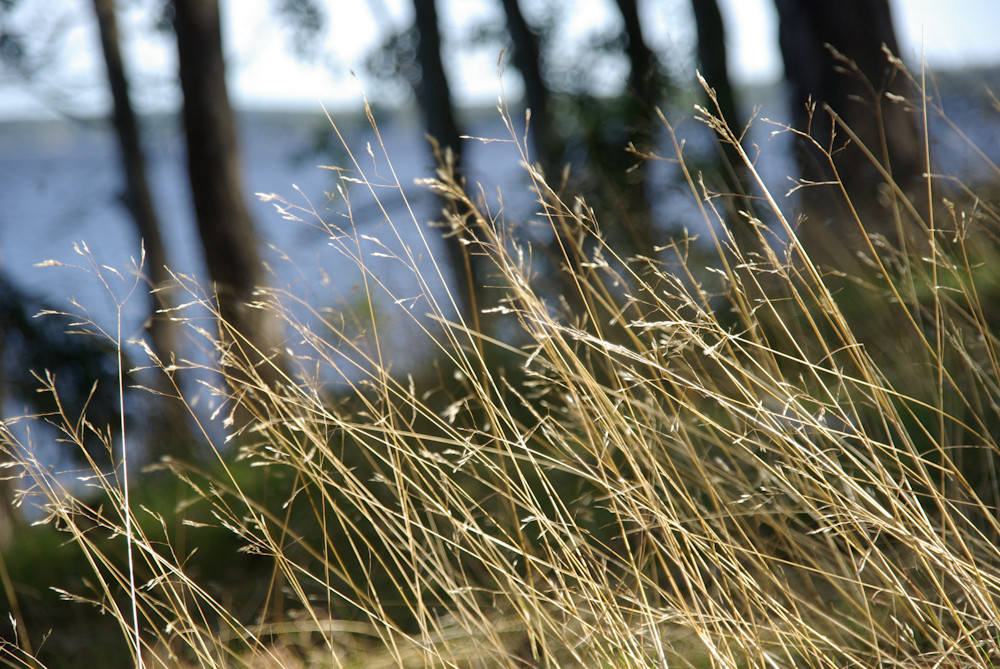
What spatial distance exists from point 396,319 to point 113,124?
5153 millimetres

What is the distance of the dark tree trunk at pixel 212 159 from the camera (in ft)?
14.8

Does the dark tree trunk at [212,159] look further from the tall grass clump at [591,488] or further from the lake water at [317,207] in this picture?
the tall grass clump at [591,488]

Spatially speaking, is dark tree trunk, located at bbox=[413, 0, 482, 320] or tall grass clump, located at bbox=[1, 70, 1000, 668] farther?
dark tree trunk, located at bbox=[413, 0, 482, 320]

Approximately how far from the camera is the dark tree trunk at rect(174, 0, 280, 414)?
452 cm

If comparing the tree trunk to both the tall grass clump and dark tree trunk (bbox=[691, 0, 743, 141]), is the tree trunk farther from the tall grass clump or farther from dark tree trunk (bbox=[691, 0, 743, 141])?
dark tree trunk (bbox=[691, 0, 743, 141])

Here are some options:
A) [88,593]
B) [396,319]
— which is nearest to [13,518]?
[88,593]

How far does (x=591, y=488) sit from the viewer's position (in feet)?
8.82

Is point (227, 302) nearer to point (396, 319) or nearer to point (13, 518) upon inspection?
point (396, 319)

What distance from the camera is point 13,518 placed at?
4.61 metres

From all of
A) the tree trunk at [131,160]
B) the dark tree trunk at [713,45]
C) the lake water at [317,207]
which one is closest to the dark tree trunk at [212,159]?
the lake water at [317,207]

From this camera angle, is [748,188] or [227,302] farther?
[748,188]

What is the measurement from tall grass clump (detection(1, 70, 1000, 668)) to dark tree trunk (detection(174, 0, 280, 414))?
4.21ft

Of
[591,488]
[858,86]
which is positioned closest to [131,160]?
[591,488]

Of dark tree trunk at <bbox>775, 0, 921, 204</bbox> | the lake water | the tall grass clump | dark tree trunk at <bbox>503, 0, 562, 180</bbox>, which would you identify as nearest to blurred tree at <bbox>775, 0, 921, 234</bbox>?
dark tree trunk at <bbox>775, 0, 921, 204</bbox>
